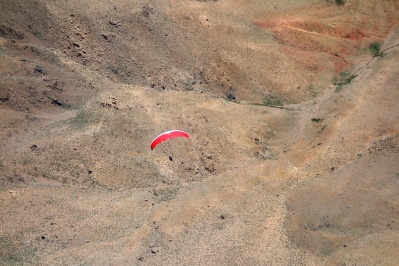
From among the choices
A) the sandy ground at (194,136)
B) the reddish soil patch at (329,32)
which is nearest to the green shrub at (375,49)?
the reddish soil patch at (329,32)

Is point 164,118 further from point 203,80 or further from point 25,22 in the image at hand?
point 25,22

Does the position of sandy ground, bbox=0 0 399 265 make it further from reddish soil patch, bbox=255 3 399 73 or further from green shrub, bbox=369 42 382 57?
green shrub, bbox=369 42 382 57

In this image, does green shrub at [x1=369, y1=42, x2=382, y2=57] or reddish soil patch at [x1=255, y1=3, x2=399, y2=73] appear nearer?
reddish soil patch at [x1=255, y1=3, x2=399, y2=73]

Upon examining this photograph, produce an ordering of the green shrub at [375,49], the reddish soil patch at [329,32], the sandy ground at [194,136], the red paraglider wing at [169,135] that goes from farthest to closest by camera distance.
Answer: the green shrub at [375,49] < the reddish soil patch at [329,32] < the red paraglider wing at [169,135] < the sandy ground at [194,136]

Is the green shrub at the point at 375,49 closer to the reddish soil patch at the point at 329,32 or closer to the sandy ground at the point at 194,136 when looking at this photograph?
the reddish soil patch at the point at 329,32

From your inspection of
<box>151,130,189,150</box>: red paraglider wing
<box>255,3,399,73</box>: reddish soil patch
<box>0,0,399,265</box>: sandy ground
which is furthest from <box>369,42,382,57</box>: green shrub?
<box>151,130,189,150</box>: red paraglider wing

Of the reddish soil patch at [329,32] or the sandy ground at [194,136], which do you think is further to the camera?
the reddish soil patch at [329,32]

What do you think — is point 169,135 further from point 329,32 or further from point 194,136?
point 329,32

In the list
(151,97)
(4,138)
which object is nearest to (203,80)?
(151,97)
